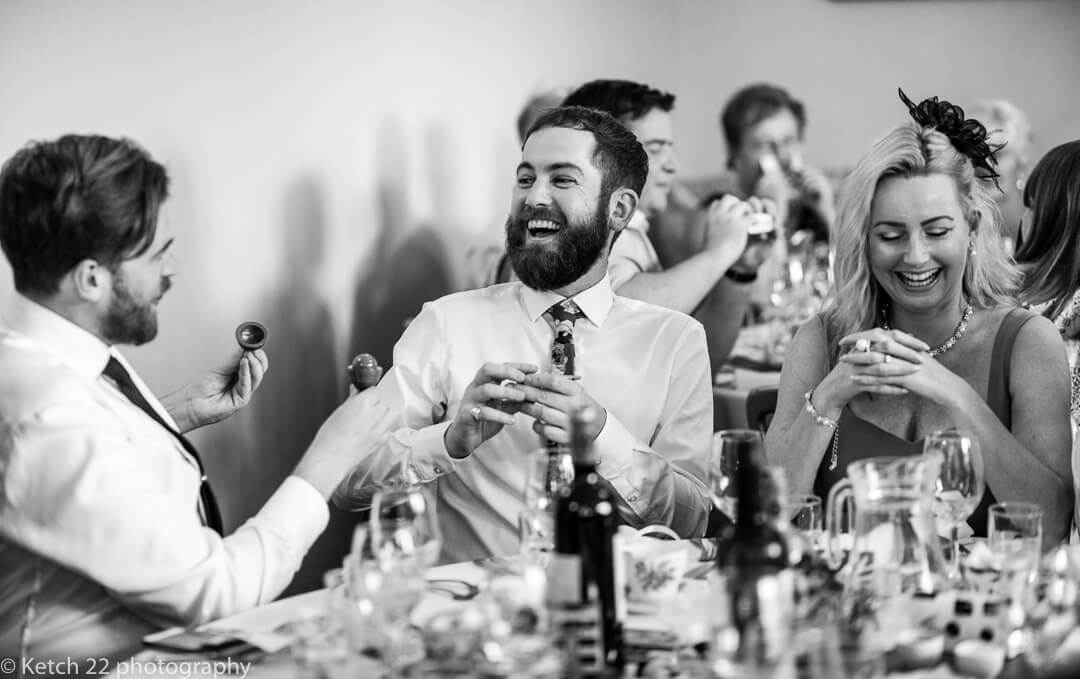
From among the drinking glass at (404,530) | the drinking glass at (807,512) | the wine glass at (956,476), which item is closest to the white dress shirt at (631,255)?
the drinking glass at (807,512)

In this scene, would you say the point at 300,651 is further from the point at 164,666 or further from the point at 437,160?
the point at 437,160

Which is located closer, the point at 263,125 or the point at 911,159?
the point at 911,159

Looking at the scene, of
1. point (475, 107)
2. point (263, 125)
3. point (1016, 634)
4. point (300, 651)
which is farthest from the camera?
point (475, 107)

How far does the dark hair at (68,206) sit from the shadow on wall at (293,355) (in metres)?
1.33

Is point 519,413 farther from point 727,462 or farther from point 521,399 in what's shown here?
point 727,462

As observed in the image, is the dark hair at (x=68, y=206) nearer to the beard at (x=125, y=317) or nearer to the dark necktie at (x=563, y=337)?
the beard at (x=125, y=317)

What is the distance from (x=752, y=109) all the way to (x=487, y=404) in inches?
148

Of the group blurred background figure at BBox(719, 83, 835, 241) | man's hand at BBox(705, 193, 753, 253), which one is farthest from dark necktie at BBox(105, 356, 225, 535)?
blurred background figure at BBox(719, 83, 835, 241)

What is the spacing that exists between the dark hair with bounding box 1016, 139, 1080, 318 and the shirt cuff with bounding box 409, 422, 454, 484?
4.39ft

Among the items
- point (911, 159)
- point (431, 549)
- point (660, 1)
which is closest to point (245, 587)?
point (431, 549)

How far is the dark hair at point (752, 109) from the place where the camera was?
5805 mm

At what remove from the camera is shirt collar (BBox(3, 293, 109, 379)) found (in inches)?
72.3

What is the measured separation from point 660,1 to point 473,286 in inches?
115

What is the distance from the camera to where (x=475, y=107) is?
4324mm
